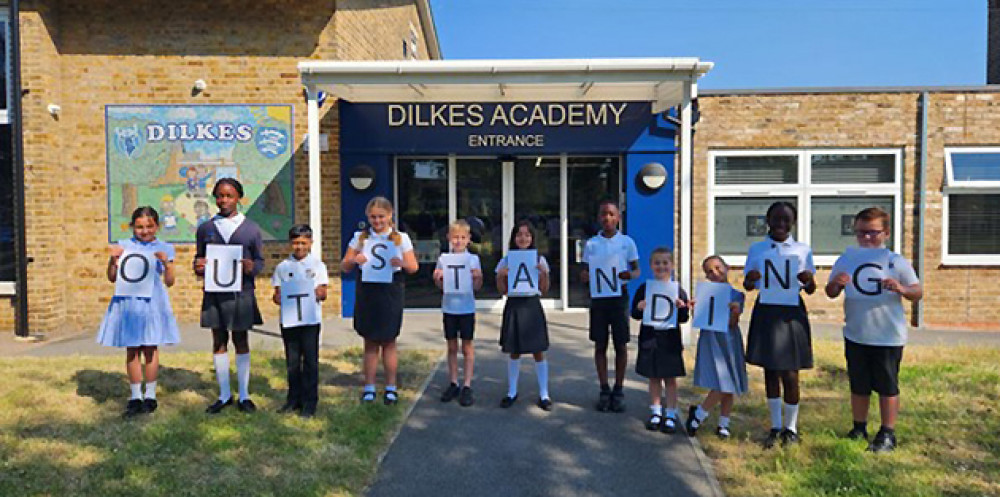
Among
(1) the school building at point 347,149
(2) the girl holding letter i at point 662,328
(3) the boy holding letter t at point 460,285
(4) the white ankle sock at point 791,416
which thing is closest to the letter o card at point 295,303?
(3) the boy holding letter t at point 460,285

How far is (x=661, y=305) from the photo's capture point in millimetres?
4762

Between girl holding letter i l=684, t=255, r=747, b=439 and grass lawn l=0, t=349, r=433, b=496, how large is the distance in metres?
2.25

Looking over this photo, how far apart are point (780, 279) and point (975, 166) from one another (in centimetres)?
726

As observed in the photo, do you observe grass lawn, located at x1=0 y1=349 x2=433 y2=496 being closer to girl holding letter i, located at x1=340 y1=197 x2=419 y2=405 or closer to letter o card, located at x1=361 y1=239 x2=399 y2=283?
girl holding letter i, located at x1=340 y1=197 x2=419 y2=405

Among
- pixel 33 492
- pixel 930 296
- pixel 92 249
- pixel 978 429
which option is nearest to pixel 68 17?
pixel 92 249

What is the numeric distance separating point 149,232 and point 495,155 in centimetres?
572

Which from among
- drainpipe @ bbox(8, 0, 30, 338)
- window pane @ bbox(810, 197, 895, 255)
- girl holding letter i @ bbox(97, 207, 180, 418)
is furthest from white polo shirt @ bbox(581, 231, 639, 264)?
drainpipe @ bbox(8, 0, 30, 338)

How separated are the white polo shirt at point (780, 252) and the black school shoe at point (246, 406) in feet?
12.3

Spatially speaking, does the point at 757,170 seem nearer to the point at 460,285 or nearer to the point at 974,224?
the point at 974,224

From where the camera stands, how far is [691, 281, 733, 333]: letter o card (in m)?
4.52

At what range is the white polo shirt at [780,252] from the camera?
4.39 metres

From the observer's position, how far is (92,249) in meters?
9.45

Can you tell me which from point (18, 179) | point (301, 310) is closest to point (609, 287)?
point (301, 310)

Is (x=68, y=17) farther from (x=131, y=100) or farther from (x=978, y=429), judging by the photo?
(x=978, y=429)
